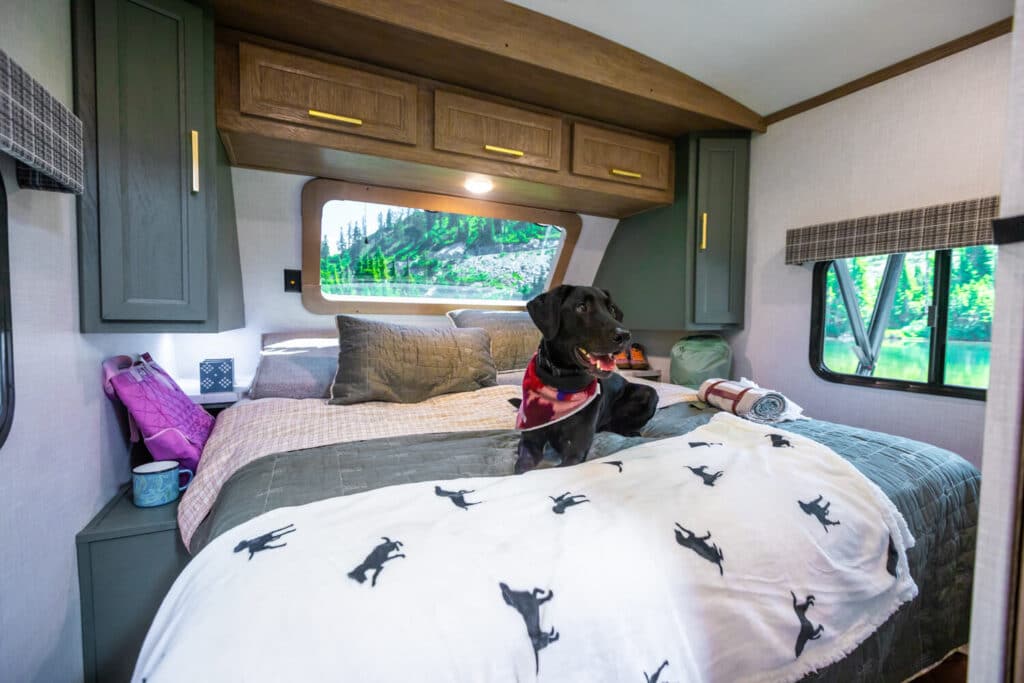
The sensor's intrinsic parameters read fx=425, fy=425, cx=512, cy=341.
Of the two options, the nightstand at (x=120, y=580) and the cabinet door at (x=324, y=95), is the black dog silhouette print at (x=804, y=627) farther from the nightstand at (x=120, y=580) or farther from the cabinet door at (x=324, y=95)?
the cabinet door at (x=324, y=95)

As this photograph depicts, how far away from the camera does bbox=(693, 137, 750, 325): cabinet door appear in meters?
2.62

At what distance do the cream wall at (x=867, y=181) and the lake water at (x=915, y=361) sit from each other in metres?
0.10

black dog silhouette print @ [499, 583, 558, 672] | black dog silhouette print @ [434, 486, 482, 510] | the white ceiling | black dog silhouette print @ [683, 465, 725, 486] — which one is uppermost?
the white ceiling

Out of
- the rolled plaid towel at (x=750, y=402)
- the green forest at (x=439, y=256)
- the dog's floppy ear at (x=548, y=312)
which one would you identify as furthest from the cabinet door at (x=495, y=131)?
the rolled plaid towel at (x=750, y=402)

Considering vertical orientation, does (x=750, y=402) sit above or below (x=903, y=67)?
below

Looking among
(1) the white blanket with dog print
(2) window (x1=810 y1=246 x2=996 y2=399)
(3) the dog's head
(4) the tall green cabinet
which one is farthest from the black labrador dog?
(2) window (x1=810 y1=246 x2=996 y2=399)

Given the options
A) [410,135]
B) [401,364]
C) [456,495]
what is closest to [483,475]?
[456,495]

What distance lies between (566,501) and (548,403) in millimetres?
447

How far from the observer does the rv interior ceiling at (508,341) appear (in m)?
0.59

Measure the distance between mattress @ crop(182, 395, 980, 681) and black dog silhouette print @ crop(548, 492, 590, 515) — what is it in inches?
12.3

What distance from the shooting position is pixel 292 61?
68.2 inches

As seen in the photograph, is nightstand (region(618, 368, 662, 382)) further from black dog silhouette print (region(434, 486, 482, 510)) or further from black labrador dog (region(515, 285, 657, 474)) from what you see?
black dog silhouette print (region(434, 486, 482, 510))

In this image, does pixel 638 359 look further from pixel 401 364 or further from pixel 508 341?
pixel 401 364

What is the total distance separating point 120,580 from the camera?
1.18 m
